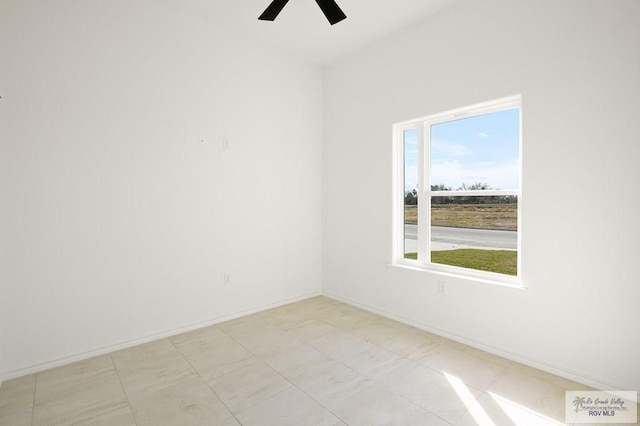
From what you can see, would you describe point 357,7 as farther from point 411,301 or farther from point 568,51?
point 411,301

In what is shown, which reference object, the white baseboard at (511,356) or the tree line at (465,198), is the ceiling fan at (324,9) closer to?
the tree line at (465,198)

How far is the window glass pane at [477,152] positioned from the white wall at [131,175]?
187cm

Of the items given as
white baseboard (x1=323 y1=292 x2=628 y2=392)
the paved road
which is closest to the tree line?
the paved road

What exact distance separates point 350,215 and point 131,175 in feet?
8.14

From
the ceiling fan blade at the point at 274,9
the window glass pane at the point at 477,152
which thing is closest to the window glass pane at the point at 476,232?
the window glass pane at the point at 477,152

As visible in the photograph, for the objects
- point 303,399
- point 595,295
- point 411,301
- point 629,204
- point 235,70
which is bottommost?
point 303,399

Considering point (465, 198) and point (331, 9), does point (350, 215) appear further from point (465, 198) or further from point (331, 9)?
point (331, 9)

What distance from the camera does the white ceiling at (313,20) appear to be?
3008 millimetres

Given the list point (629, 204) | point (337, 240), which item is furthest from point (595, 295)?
point (337, 240)

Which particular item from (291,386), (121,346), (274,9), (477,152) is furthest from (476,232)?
(121,346)

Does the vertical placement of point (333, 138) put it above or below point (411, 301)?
above

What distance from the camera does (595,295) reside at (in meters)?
2.25

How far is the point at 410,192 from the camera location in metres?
3.61

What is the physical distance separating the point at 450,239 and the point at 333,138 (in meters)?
2.03
